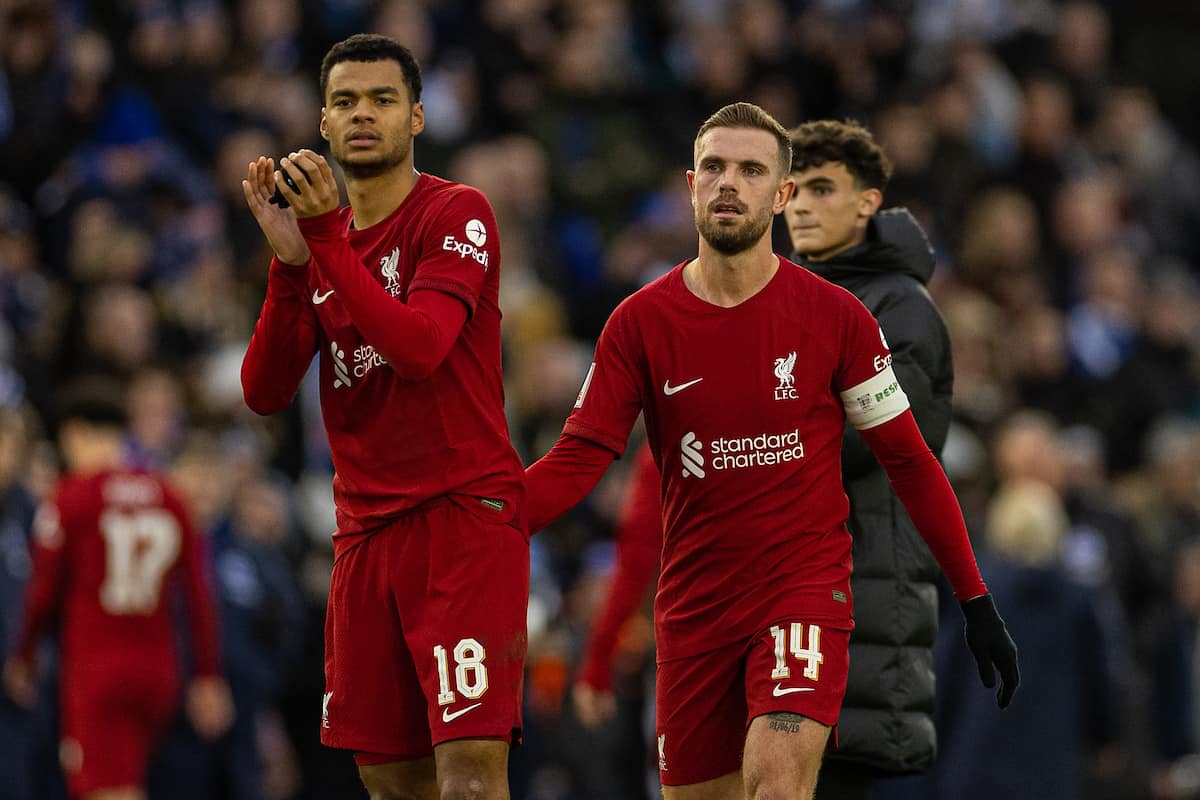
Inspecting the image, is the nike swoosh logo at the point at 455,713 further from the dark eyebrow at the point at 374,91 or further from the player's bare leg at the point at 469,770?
the dark eyebrow at the point at 374,91

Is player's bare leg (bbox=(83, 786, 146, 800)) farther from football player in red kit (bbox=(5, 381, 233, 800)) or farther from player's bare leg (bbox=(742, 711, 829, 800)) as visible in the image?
player's bare leg (bbox=(742, 711, 829, 800))

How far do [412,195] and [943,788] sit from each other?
7.37 m

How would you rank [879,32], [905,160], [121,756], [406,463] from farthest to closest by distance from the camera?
[879,32] < [905,160] < [121,756] < [406,463]

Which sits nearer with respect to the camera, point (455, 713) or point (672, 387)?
point (455, 713)

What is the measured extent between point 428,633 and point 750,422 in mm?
1192

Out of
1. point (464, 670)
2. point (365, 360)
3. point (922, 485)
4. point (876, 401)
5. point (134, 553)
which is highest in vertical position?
point (365, 360)

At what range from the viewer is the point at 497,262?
679 centimetres

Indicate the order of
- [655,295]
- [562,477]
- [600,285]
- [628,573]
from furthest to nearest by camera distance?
[600,285]
[628,573]
[655,295]
[562,477]

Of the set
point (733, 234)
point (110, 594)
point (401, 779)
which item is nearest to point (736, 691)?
point (401, 779)

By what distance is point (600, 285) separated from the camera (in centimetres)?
1691

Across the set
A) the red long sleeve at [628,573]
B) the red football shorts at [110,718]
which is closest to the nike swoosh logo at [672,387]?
the red long sleeve at [628,573]

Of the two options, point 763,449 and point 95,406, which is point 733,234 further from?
point 95,406

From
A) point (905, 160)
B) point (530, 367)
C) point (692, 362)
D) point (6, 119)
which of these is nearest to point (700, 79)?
point (905, 160)

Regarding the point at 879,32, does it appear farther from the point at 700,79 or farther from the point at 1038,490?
the point at 1038,490
